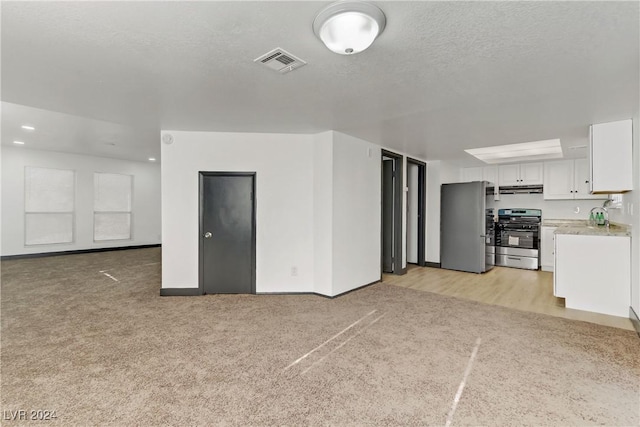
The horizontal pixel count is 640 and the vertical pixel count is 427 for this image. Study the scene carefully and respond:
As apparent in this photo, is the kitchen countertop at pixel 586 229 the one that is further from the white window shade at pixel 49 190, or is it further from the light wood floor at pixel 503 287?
the white window shade at pixel 49 190

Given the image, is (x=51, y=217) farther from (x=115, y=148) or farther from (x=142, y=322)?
(x=142, y=322)

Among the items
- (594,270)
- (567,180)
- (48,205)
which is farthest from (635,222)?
(48,205)

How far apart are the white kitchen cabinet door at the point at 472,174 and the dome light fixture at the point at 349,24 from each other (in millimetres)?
6243

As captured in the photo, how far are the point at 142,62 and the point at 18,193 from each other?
6.98 meters

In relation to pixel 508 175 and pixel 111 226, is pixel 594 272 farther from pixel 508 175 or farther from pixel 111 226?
pixel 111 226

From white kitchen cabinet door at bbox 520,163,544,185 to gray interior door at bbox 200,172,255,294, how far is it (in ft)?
19.3

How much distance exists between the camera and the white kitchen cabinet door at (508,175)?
6.46 m

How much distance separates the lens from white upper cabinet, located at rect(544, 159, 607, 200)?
574cm

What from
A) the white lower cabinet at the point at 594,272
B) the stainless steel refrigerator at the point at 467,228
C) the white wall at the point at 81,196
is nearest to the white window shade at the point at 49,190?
the white wall at the point at 81,196

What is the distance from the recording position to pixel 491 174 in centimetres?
677

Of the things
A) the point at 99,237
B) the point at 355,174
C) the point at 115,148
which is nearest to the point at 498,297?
→ the point at 355,174

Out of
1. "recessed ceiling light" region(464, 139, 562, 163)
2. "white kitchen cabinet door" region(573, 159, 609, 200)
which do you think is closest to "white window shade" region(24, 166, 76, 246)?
"recessed ceiling light" region(464, 139, 562, 163)

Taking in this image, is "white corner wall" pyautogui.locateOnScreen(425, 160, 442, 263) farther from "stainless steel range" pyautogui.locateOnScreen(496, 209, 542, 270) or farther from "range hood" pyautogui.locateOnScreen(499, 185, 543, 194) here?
"range hood" pyautogui.locateOnScreen(499, 185, 543, 194)

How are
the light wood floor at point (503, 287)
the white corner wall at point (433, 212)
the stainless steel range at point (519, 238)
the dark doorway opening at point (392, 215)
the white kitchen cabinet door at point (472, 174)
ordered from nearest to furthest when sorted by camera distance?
the light wood floor at point (503, 287) < the dark doorway opening at point (392, 215) < the stainless steel range at point (519, 238) < the white corner wall at point (433, 212) < the white kitchen cabinet door at point (472, 174)
